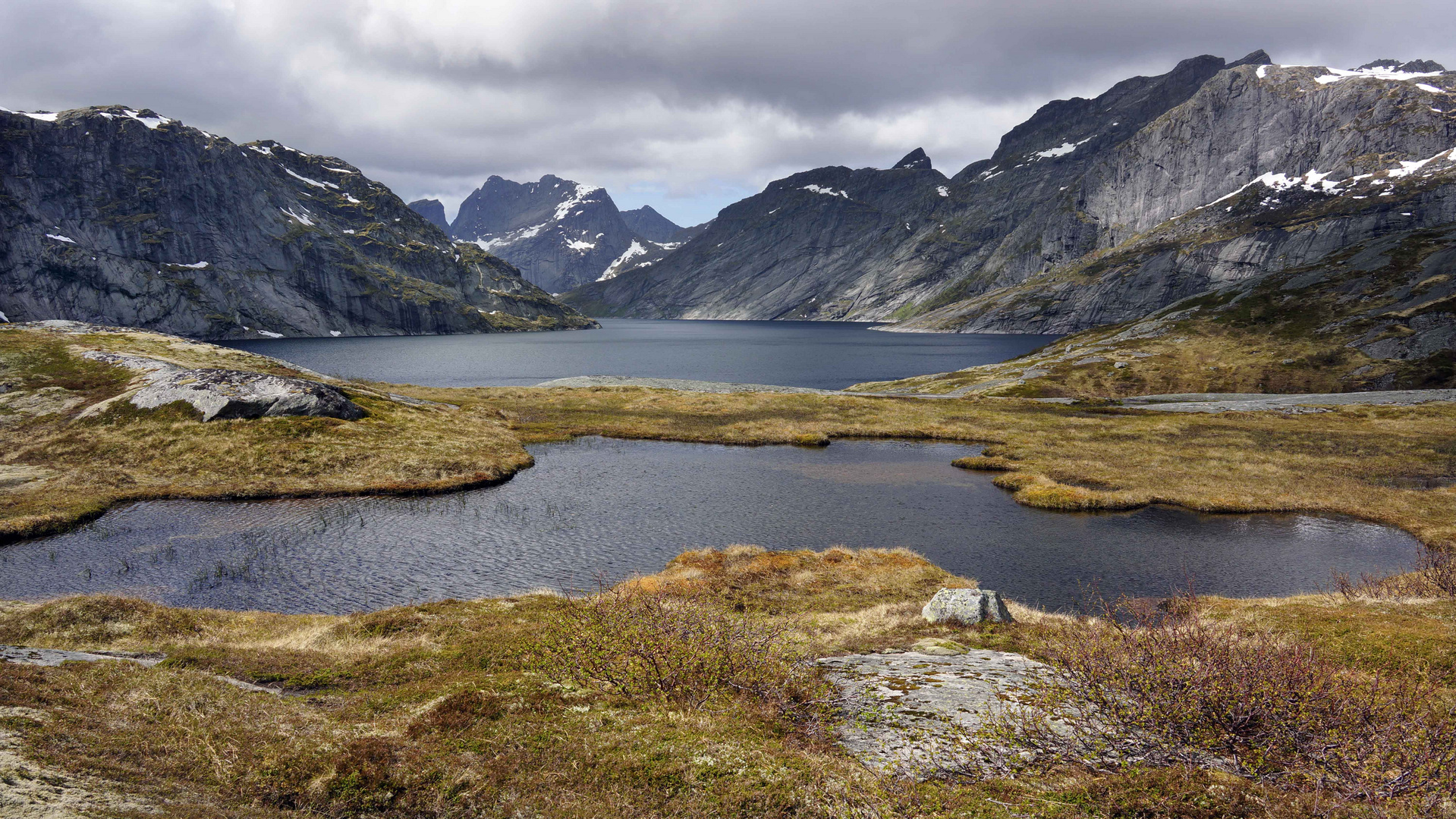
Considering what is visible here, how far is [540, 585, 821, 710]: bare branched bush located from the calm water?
19969 millimetres

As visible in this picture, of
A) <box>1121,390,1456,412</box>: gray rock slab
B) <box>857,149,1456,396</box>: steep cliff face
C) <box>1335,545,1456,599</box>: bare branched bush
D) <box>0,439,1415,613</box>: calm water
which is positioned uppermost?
<box>857,149,1456,396</box>: steep cliff face

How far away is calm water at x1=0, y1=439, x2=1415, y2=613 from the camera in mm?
34875

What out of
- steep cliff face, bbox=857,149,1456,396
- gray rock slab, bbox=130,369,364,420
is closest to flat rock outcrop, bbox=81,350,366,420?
gray rock slab, bbox=130,369,364,420

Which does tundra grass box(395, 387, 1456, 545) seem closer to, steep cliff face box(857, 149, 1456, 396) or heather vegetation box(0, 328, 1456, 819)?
heather vegetation box(0, 328, 1456, 819)

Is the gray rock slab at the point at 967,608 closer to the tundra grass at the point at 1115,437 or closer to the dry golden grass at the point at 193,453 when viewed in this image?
the tundra grass at the point at 1115,437

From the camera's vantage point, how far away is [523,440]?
74.6 m

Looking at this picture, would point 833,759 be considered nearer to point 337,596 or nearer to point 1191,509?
point 337,596

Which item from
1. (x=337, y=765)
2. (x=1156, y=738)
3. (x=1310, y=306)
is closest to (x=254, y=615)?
(x=337, y=765)

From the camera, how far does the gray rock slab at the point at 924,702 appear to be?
11.6 meters

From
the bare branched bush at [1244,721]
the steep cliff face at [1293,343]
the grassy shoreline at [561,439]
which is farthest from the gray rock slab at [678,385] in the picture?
the bare branched bush at [1244,721]

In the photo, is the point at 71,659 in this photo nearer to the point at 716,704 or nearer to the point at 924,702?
the point at 716,704

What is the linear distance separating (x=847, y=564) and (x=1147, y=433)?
62929mm

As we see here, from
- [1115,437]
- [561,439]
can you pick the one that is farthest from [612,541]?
[1115,437]

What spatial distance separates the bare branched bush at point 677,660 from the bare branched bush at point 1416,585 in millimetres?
27470
